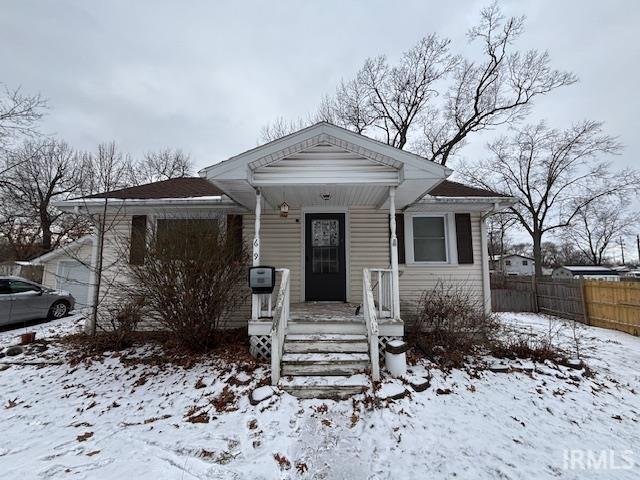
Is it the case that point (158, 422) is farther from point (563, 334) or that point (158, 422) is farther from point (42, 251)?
point (42, 251)

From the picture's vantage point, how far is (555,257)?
52.4 meters

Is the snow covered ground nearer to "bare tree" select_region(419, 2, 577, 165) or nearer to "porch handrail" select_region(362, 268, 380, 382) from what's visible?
"porch handrail" select_region(362, 268, 380, 382)

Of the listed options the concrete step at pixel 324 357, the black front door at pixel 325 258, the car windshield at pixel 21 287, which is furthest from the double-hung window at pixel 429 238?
the car windshield at pixel 21 287

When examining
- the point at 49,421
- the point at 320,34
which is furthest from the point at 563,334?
the point at 320,34

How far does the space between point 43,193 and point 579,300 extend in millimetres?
29255

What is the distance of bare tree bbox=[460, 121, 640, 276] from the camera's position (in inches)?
720

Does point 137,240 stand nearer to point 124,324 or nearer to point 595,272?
point 124,324

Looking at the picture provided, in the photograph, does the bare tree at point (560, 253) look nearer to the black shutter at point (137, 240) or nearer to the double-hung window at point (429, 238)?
the double-hung window at point (429, 238)

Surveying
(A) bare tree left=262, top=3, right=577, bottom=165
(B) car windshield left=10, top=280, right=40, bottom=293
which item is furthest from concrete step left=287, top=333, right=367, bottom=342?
(A) bare tree left=262, top=3, right=577, bottom=165

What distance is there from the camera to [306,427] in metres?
3.13

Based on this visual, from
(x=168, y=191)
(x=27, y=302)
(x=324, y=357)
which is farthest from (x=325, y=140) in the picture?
(x=27, y=302)

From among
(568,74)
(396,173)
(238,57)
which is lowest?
(396,173)

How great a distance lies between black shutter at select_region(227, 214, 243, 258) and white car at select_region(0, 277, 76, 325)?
6.96 m

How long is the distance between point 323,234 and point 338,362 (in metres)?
3.27
